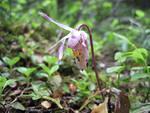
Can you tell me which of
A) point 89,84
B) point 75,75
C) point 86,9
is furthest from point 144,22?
point 89,84

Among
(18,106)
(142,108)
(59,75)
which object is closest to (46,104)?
(18,106)

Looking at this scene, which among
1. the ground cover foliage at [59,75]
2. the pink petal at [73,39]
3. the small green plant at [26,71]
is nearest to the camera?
the pink petal at [73,39]

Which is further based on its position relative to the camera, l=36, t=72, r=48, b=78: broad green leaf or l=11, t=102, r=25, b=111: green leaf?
l=36, t=72, r=48, b=78: broad green leaf

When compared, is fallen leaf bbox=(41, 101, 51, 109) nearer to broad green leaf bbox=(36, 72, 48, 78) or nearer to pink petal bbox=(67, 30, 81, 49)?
broad green leaf bbox=(36, 72, 48, 78)

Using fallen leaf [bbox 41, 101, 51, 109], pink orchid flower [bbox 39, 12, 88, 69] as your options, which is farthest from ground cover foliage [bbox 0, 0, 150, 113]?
pink orchid flower [bbox 39, 12, 88, 69]

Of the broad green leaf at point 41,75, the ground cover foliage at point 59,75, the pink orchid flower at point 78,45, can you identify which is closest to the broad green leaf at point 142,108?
the ground cover foliage at point 59,75

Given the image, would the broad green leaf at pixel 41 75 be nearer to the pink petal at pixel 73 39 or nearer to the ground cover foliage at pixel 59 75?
the ground cover foliage at pixel 59 75

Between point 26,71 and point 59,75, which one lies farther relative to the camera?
point 59,75

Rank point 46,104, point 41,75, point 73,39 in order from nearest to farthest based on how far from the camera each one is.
Result: 1. point 73,39
2. point 46,104
3. point 41,75

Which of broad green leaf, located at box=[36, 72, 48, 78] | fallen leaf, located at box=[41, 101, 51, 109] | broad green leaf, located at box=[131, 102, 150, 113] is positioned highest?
broad green leaf, located at box=[36, 72, 48, 78]

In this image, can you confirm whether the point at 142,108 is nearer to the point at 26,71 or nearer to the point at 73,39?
the point at 73,39

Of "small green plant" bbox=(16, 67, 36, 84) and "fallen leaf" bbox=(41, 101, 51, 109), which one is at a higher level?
"small green plant" bbox=(16, 67, 36, 84)

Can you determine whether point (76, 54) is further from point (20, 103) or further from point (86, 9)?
point (86, 9)
